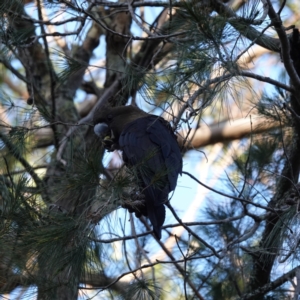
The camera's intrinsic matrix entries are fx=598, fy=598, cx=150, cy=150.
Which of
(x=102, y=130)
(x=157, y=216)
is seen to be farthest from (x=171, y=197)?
(x=102, y=130)

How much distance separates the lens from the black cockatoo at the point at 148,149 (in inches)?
81.8

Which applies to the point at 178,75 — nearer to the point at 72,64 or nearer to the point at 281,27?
the point at 281,27

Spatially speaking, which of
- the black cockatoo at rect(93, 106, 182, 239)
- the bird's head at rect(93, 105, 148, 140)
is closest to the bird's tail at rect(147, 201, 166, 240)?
the black cockatoo at rect(93, 106, 182, 239)

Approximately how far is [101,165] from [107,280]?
135cm

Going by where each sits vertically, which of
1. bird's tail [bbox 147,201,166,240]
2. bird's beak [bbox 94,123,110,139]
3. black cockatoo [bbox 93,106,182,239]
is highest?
bird's beak [bbox 94,123,110,139]

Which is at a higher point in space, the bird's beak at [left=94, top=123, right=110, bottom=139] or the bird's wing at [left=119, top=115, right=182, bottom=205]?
the bird's beak at [left=94, top=123, right=110, bottom=139]

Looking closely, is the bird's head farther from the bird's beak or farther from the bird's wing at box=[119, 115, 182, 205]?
the bird's wing at box=[119, 115, 182, 205]

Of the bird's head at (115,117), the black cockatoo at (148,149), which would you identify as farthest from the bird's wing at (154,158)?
the bird's head at (115,117)

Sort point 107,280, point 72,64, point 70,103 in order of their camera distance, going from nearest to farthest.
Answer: point 72,64
point 107,280
point 70,103

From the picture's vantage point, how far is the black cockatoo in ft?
6.82

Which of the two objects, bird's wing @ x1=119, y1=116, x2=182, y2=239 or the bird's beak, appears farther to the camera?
the bird's beak

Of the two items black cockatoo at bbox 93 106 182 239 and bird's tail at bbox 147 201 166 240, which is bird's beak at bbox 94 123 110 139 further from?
bird's tail at bbox 147 201 166 240

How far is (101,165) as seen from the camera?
2008 millimetres

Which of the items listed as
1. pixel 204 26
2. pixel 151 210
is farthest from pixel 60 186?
pixel 204 26
